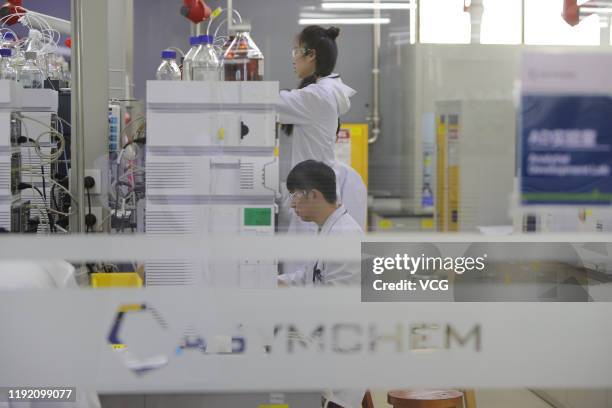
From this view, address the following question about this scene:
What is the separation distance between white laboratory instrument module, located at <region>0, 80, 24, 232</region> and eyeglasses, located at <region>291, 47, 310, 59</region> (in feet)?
2.60

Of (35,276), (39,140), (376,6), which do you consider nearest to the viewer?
(35,276)

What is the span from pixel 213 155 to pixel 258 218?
21 centimetres

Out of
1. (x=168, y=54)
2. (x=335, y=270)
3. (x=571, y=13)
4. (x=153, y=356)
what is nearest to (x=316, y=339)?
(x=335, y=270)

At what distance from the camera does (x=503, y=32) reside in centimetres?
246

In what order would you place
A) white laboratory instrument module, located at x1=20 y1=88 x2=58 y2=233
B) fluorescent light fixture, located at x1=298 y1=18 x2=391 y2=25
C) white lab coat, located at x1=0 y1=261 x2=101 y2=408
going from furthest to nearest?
white laboratory instrument module, located at x1=20 y1=88 x2=58 y2=233
fluorescent light fixture, located at x1=298 y1=18 x2=391 y2=25
white lab coat, located at x1=0 y1=261 x2=101 y2=408

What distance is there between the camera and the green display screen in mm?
2430

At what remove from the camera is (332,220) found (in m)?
2.42

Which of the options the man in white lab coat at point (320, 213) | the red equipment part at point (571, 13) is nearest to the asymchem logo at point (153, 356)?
the man in white lab coat at point (320, 213)

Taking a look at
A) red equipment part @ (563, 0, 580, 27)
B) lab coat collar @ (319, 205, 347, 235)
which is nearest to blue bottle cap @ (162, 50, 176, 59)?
lab coat collar @ (319, 205, 347, 235)

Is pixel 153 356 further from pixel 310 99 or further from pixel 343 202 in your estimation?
pixel 310 99

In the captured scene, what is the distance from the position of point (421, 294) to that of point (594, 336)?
478 millimetres

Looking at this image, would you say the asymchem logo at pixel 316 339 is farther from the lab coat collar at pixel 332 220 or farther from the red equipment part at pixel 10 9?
the red equipment part at pixel 10 9

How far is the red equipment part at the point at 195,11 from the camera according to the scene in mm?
2416

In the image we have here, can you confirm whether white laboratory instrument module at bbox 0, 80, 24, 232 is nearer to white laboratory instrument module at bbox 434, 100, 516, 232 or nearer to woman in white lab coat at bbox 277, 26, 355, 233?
woman in white lab coat at bbox 277, 26, 355, 233
